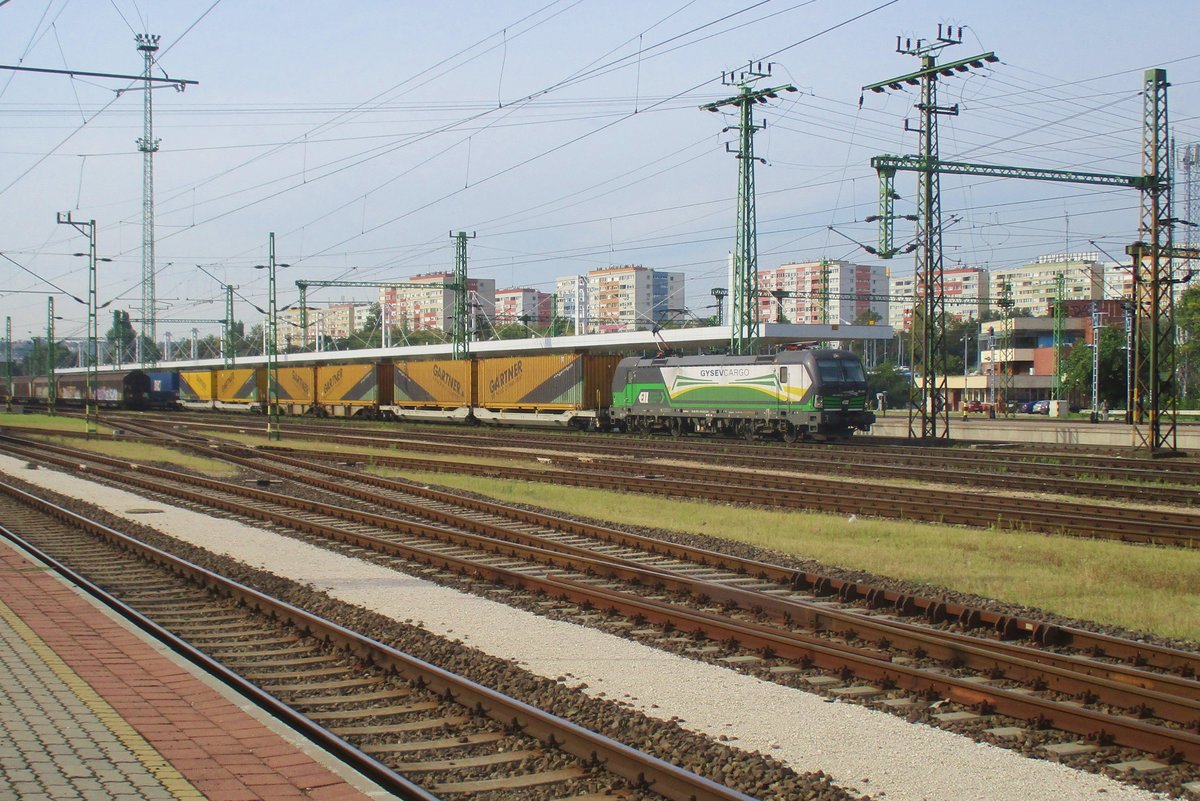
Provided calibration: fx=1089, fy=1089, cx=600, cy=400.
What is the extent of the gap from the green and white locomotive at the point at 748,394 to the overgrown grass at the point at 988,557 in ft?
48.1

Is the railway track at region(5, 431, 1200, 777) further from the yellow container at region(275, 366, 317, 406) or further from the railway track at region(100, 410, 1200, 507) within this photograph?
the yellow container at region(275, 366, 317, 406)

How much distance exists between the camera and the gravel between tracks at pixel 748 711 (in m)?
6.06

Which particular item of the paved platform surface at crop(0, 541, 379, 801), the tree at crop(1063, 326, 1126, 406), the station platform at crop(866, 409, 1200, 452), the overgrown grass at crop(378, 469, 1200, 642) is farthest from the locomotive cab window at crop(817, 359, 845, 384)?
the tree at crop(1063, 326, 1126, 406)

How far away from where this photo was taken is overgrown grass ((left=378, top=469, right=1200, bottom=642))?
35.9 ft

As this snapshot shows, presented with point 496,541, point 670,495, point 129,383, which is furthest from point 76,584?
point 129,383

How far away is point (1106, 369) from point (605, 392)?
44.1m

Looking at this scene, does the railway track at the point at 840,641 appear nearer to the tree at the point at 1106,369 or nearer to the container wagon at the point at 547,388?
the container wagon at the point at 547,388

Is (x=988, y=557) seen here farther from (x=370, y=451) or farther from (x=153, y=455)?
(x=153, y=455)

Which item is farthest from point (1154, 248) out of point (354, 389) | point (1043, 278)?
point (1043, 278)

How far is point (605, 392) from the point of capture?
43.6 metres

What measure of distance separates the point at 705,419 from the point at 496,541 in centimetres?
2400

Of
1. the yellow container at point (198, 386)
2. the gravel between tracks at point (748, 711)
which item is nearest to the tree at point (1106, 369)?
the yellow container at point (198, 386)

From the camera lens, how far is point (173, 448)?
36875mm

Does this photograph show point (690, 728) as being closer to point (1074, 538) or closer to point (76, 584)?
point (76, 584)
